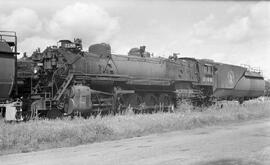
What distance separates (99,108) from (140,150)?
9.46 meters

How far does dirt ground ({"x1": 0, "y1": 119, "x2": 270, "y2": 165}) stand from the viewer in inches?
351

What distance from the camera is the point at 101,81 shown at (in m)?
20.2

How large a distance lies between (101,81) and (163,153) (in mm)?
10775

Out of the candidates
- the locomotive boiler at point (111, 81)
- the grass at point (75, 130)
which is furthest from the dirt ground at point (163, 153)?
the locomotive boiler at point (111, 81)

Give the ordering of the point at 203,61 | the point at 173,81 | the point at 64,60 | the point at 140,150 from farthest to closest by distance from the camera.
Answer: the point at 203,61, the point at 173,81, the point at 64,60, the point at 140,150

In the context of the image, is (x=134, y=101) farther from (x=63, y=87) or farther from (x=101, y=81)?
(x=63, y=87)

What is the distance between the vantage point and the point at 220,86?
101ft

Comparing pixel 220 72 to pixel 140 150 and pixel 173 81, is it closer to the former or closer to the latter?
pixel 173 81

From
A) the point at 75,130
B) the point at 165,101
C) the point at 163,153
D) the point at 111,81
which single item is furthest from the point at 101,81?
the point at 163,153

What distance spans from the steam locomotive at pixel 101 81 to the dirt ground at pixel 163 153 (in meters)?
6.74

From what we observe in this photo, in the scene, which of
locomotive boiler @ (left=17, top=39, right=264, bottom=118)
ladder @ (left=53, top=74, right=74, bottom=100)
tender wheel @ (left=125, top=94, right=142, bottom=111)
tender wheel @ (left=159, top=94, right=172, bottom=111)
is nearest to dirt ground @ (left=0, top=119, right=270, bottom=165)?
ladder @ (left=53, top=74, right=74, bottom=100)

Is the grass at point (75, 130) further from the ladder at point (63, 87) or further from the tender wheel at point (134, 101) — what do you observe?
the tender wheel at point (134, 101)

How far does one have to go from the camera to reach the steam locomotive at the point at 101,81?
1845 centimetres

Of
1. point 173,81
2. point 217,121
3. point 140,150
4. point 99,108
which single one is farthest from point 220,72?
point 140,150
